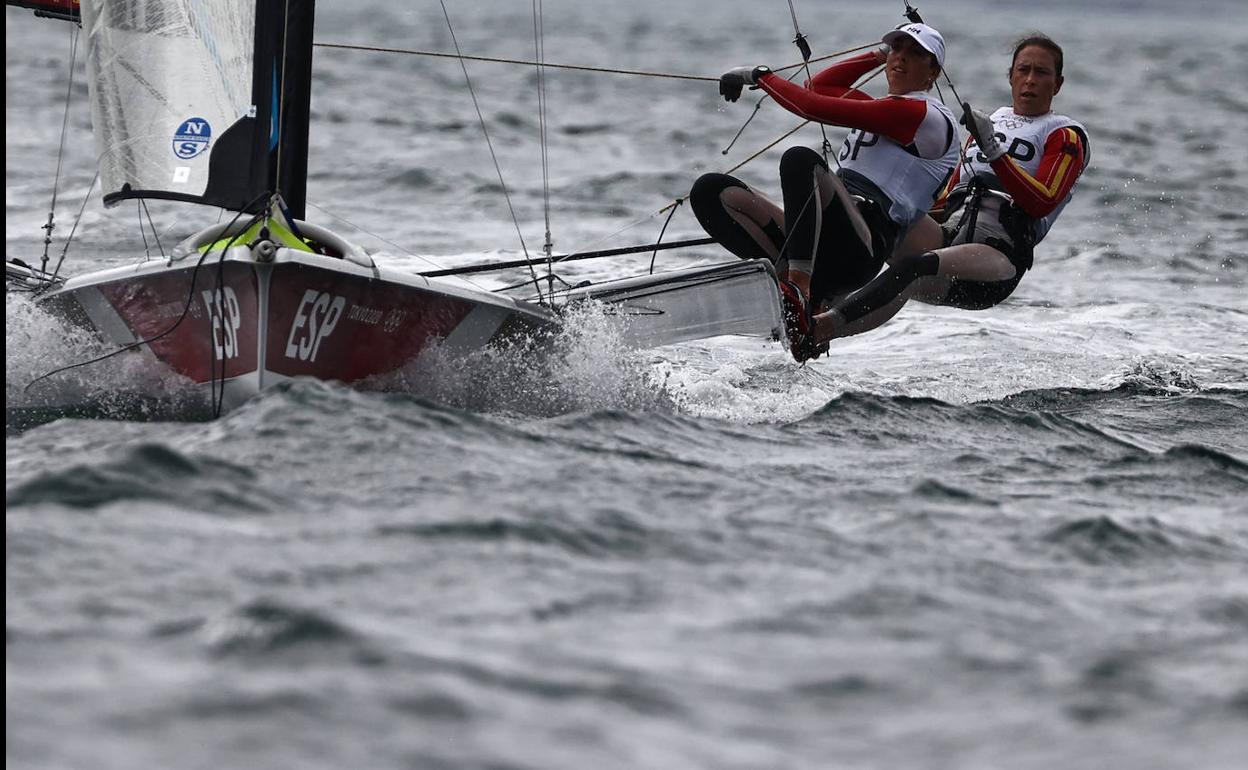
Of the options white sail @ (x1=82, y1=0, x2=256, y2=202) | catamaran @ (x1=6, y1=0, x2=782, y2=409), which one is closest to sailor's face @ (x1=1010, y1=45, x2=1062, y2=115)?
catamaran @ (x1=6, y1=0, x2=782, y2=409)

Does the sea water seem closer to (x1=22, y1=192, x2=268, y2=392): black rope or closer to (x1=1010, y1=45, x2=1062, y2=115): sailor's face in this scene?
(x1=22, y1=192, x2=268, y2=392): black rope

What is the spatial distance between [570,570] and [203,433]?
4.18ft

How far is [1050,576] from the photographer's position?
330 centimetres

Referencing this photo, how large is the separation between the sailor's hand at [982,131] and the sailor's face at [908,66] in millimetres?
167

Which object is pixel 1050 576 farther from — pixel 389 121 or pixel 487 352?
pixel 389 121

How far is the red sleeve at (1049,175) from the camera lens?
18.4 ft

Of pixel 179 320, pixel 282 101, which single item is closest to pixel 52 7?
pixel 282 101

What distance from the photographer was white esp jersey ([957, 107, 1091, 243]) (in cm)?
595

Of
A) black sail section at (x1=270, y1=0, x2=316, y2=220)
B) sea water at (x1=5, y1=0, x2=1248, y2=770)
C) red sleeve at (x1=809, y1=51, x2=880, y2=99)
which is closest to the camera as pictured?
sea water at (x1=5, y1=0, x2=1248, y2=770)

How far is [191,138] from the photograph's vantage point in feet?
15.7

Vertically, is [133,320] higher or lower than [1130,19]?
lower

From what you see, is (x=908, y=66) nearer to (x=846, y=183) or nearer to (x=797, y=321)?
(x=846, y=183)

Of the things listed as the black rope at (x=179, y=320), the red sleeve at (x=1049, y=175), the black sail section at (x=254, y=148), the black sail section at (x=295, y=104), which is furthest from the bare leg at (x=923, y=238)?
the black rope at (x=179, y=320)

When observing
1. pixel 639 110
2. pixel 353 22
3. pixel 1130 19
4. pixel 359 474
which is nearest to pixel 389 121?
pixel 639 110
